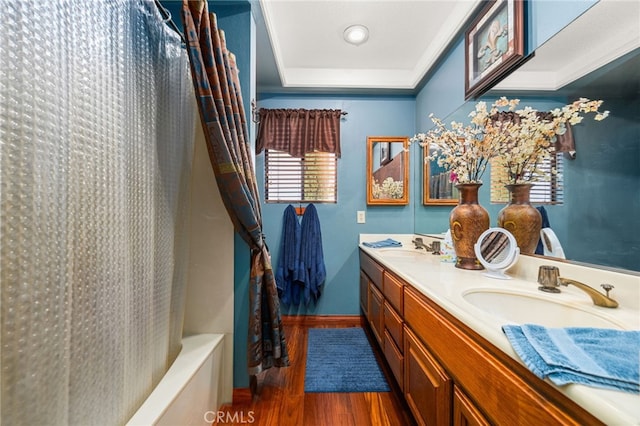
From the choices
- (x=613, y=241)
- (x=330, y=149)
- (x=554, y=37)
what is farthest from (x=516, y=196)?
(x=330, y=149)

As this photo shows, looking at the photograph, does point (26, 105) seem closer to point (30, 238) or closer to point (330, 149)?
point (30, 238)

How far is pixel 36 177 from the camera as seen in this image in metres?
0.54

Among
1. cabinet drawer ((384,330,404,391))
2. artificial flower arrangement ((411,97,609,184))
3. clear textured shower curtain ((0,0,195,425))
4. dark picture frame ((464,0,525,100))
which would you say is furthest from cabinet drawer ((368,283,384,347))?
dark picture frame ((464,0,525,100))

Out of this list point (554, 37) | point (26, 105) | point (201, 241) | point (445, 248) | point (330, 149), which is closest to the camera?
point (26, 105)

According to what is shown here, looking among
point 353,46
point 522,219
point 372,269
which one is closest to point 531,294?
point 522,219

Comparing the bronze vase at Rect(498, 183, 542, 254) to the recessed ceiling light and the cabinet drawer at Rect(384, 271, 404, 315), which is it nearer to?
the cabinet drawer at Rect(384, 271, 404, 315)

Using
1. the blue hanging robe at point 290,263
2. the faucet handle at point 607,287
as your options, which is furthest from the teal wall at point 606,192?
the blue hanging robe at point 290,263

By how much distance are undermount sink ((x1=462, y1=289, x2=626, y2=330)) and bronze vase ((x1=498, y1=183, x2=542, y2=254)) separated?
36cm

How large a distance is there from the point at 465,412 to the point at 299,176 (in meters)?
1.99

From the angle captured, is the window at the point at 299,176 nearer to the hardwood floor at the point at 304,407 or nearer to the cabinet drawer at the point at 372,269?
the cabinet drawer at the point at 372,269

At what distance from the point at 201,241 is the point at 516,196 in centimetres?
162

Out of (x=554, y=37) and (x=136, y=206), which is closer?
(x=136, y=206)

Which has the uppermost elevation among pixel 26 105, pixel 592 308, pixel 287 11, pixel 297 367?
pixel 287 11

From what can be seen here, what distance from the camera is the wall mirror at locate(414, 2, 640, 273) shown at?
0.76 metres
